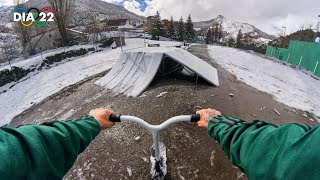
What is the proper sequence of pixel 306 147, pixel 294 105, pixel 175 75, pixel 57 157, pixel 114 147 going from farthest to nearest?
pixel 175 75
pixel 294 105
pixel 114 147
pixel 57 157
pixel 306 147

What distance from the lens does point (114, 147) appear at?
6016 mm

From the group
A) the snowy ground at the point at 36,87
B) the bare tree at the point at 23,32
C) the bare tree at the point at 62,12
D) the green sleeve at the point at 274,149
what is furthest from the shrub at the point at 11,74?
the green sleeve at the point at 274,149

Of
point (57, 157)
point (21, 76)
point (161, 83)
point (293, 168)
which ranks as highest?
point (293, 168)

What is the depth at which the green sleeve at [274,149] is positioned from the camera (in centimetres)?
98

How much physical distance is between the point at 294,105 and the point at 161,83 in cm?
577

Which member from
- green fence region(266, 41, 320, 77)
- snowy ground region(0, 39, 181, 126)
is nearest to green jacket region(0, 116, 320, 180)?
snowy ground region(0, 39, 181, 126)

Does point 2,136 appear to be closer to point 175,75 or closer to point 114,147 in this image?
point 114,147

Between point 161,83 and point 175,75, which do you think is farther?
point 175,75

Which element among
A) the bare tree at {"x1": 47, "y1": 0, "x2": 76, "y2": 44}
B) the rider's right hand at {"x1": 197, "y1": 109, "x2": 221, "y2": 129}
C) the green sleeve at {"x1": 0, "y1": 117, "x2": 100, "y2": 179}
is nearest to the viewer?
the green sleeve at {"x1": 0, "y1": 117, "x2": 100, "y2": 179}

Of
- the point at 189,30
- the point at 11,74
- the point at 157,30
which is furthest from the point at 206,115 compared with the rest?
the point at 189,30

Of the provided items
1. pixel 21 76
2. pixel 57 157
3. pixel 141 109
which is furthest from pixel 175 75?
pixel 21 76

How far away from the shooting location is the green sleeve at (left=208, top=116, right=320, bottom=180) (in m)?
0.98

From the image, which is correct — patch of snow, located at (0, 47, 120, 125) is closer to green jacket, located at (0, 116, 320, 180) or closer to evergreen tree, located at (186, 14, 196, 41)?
green jacket, located at (0, 116, 320, 180)

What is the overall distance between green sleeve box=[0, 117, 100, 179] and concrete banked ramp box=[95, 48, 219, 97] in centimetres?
711
